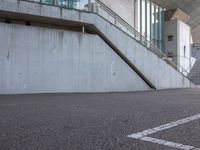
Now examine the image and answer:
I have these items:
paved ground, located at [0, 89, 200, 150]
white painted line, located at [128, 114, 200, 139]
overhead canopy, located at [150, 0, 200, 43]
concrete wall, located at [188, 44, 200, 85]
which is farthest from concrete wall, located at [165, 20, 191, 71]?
white painted line, located at [128, 114, 200, 139]

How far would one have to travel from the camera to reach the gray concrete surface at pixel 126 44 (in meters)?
15.6

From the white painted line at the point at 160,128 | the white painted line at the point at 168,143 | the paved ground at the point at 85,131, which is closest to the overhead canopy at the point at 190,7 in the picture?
the white painted line at the point at 160,128

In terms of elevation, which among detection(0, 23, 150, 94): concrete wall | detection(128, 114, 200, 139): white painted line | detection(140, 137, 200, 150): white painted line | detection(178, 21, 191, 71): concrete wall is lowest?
detection(140, 137, 200, 150): white painted line

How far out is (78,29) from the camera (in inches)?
754

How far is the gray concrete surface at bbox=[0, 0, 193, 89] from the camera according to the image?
51.3 feet

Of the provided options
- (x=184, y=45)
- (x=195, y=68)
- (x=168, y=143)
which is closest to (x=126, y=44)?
(x=168, y=143)

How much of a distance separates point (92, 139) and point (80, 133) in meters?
0.48

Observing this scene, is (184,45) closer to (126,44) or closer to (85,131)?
(126,44)

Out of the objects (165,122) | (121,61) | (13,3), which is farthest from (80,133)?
(121,61)

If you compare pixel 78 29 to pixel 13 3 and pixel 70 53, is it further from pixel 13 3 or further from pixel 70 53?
pixel 13 3

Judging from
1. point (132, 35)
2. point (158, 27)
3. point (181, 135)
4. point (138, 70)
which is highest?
point (158, 27)

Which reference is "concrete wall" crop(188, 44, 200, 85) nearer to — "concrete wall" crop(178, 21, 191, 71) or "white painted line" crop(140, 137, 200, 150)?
"concrete wall" crop(178, 21, 191, 71)

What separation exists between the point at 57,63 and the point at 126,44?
5169mm

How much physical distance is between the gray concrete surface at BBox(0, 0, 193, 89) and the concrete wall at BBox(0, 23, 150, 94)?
74cm
